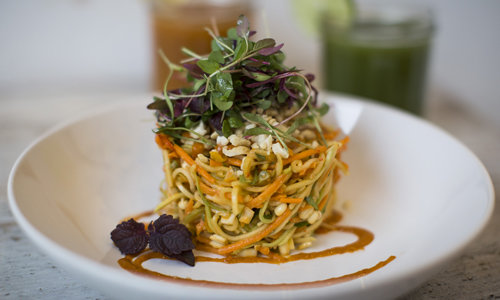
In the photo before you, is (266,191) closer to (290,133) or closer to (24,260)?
(290,133)

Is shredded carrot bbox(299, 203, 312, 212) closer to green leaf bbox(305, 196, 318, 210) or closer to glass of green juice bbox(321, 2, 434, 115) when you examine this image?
green leaf bbox(305, 196, 318, 210)

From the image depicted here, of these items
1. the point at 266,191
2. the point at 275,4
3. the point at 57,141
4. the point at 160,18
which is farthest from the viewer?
the point at 275,4

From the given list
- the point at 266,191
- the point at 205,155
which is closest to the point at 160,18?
the point at 205,155

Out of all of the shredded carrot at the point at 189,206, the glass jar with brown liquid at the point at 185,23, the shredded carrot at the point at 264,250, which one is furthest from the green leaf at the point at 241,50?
the glass jar with brown liquid at the point at 185,23

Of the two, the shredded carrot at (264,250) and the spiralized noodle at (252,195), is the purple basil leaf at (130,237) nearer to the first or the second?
the spiralized noodle at (252,195)

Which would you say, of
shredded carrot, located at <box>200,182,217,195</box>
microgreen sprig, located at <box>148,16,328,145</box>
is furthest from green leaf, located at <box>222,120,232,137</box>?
shredded carrot, located at <box>200,182,217,195</box>

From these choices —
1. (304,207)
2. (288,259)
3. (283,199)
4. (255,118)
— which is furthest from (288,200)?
(255,118)

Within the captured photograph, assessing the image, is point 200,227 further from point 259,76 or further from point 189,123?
point 259,76
